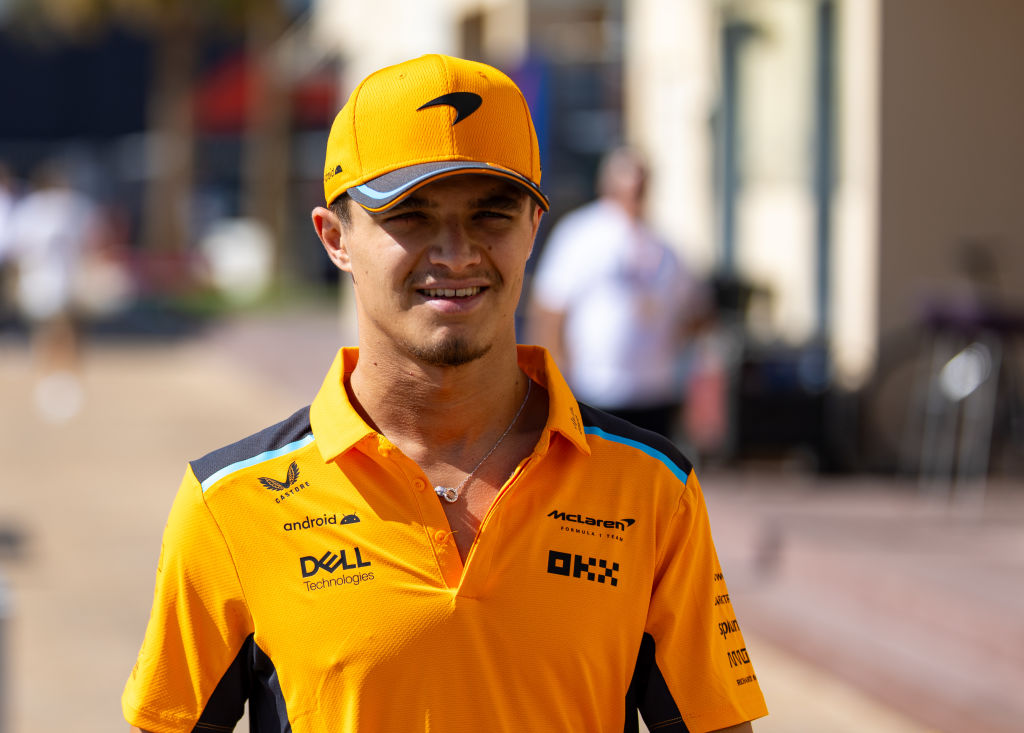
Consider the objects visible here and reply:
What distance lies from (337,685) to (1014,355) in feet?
26.5

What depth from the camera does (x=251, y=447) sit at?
7.73 feet

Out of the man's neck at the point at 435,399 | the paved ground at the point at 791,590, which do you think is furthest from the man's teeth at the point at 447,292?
the paved ground at the point at 791,590

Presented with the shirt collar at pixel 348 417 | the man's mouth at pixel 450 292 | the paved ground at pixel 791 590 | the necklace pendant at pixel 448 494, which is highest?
the man's mouth at pixel 450 292

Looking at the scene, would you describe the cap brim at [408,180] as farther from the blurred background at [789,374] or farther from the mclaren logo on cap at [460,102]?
the blurred background at [789,374]

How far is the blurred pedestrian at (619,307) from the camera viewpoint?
7340 millimetres

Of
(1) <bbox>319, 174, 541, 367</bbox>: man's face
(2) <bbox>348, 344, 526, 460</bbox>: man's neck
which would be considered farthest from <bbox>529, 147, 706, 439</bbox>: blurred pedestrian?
(1) <bbox>319, 174, 541, 367</bbox>: man's face

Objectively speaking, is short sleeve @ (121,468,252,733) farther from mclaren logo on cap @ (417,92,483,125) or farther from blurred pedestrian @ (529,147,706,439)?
blurred pedestrian @ (529,147,706,439)

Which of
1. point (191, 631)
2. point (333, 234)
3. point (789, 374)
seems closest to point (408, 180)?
point (333, 234)

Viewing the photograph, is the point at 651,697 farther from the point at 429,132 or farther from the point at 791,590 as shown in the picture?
the point at 791,590

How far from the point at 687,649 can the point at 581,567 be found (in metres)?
0.21

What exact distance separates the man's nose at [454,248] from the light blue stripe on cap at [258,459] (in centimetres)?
36

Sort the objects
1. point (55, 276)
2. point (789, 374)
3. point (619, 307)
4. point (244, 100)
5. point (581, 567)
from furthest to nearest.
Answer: point (244, 100)
point (55, 276)
point (789, 374)
point (619, 307)
point (581, 567)

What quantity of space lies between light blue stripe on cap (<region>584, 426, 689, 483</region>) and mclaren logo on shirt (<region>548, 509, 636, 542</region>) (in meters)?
0.12

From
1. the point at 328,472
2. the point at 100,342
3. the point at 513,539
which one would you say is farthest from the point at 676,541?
the point at 100,342
